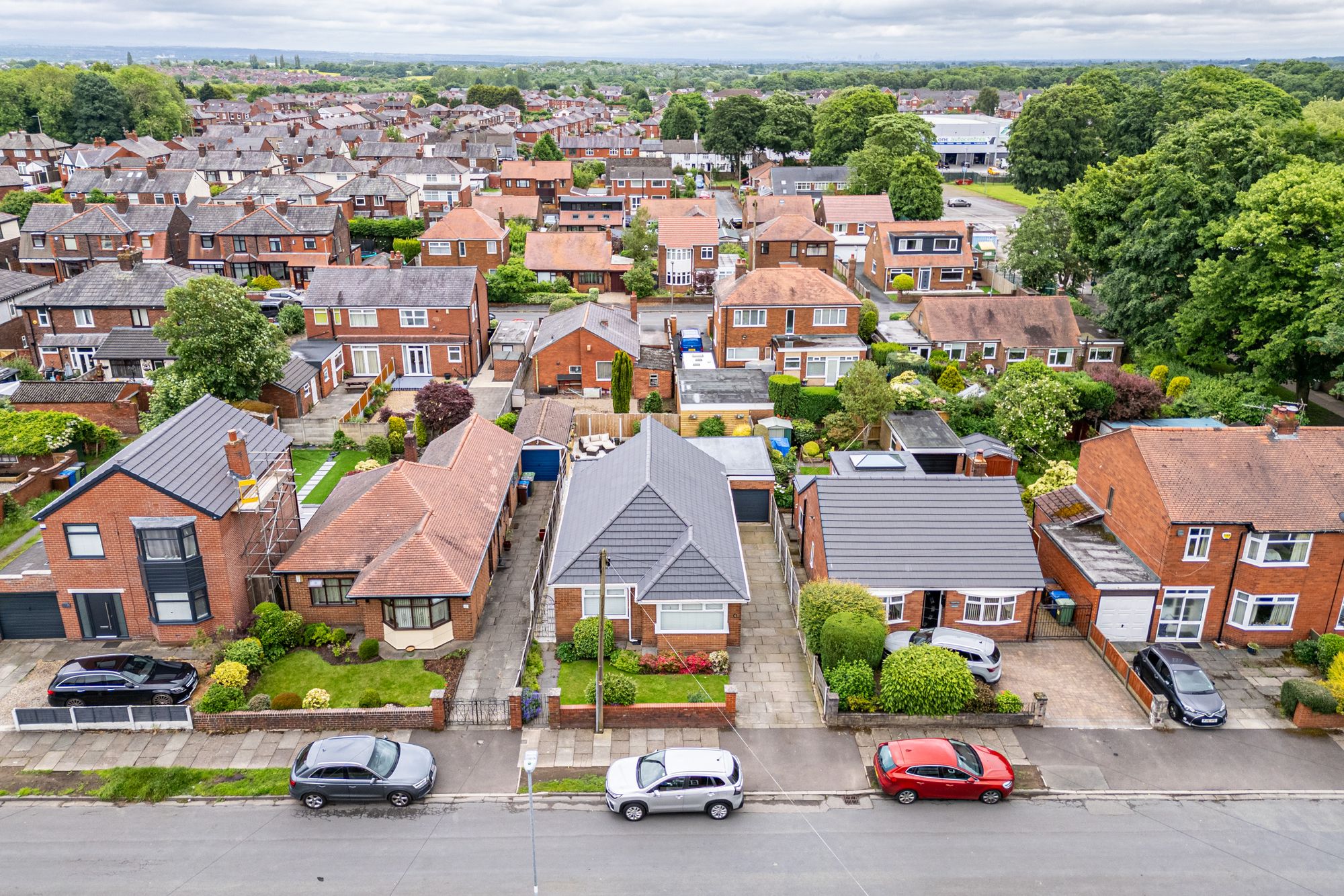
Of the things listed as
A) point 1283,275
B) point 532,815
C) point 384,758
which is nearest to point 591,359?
point 384,758

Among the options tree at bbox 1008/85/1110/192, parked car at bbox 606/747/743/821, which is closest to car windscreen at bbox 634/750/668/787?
parked car at bbox 606/747/743/821

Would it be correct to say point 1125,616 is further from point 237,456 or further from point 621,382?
point 237,456

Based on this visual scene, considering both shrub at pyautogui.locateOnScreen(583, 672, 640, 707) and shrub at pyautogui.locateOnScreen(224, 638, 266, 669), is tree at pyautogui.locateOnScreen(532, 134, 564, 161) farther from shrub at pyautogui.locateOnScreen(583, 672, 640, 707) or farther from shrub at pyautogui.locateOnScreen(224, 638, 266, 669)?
shrub at pyautogui.locateOnScreen(583, 672, 640, 707)

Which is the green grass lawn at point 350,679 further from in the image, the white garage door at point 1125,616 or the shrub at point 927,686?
the white garage door at point 1125,616

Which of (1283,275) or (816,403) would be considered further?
(816,403)

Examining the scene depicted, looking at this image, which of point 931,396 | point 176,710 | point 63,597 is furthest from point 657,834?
point 931,396

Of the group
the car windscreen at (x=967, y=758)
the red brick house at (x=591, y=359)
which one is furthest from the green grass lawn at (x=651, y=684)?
the red brick house at (x=591, y=359)
